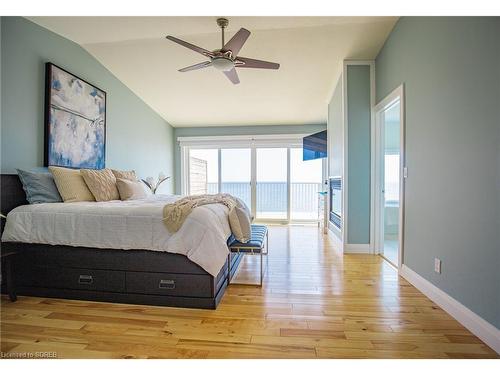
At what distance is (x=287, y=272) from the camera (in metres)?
2.58

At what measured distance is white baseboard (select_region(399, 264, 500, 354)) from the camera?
138 centimetres

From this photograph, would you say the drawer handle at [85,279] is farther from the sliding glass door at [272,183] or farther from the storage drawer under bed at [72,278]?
the sliding glass door at [272,183]

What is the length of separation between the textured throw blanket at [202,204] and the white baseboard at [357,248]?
1.73 metres

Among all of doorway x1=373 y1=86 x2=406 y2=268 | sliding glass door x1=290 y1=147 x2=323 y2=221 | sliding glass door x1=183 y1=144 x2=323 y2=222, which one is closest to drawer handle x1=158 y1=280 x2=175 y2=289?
doorway x1=373 y1=86 x2=406 y2=268

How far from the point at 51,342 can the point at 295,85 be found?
4186 mm

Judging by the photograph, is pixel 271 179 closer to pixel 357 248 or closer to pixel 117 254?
pixel 357 248

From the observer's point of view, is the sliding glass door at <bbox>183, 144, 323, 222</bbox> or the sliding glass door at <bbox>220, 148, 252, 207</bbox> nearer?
the sliding glass door at <bbox>183, 144, 323, 222</bbox>

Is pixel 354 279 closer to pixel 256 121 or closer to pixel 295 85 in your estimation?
pixel 295 85

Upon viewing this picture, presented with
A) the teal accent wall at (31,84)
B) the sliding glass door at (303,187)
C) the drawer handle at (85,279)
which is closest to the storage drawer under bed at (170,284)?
the drawer handle at (85,279)

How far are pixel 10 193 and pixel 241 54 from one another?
9.67 feet

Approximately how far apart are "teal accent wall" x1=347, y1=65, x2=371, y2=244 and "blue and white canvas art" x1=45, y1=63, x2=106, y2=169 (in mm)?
3426

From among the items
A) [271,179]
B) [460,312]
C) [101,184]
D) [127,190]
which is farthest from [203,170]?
[460,312]

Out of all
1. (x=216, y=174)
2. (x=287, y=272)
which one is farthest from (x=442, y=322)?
(x=216, y=174)

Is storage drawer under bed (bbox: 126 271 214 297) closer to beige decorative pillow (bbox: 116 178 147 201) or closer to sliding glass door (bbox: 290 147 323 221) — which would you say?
beige decorative pillow (bbox: 116 178 147 201)
